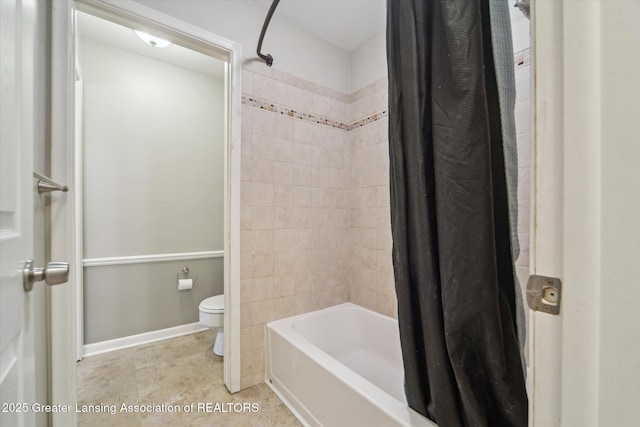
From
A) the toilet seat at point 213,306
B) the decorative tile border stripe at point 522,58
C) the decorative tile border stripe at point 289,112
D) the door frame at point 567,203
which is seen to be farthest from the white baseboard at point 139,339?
the decorative tile border stripe at point 522,58

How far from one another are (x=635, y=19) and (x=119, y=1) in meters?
1.84

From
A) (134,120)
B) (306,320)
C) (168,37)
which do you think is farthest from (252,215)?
(134,120)

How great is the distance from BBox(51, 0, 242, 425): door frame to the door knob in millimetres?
794

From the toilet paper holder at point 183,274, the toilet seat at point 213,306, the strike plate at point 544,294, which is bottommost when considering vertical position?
the toilet seat at point 213,306

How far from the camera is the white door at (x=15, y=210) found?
393 mm

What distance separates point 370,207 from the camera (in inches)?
77.0

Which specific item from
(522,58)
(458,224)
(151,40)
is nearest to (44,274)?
(458,224)

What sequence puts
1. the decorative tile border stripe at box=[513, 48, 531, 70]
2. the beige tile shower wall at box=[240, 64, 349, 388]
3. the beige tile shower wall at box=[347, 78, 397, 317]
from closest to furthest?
the decorative tile border stripe at box=[513, 48, 531, 70] → the beige tile shower wall at box=[240, 64, 349, 388] → the beige tile shower wall at box=[347, 78, 397, 317]

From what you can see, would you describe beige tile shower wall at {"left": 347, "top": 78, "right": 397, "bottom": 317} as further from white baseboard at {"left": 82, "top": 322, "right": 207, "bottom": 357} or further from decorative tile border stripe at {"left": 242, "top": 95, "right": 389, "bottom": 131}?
white baseboard at {"left": 82, "top": 322, "right": 207, "bottom": 357}

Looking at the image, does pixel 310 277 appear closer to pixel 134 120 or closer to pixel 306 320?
pixel 306 320

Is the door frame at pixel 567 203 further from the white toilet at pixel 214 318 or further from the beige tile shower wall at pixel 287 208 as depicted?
the white toilet at pixel 214 318

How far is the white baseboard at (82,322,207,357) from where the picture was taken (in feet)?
6.50

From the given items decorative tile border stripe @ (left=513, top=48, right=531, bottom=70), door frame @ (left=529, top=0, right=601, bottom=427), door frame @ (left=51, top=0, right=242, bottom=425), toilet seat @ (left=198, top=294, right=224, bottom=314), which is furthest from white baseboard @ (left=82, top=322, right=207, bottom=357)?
decorative tile border stripe @ (left=513, top=48, right=531, bottom=70)

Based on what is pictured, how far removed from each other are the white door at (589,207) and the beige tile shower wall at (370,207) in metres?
1.43
